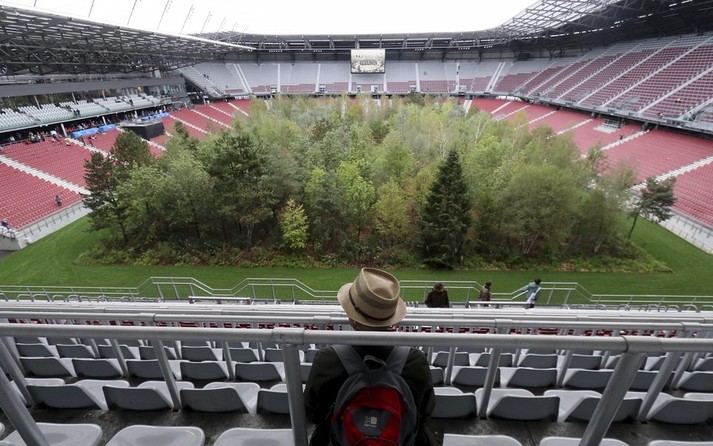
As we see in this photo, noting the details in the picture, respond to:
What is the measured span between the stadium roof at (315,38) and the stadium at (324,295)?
35 cm

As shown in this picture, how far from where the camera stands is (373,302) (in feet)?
5.87

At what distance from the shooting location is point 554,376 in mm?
3768

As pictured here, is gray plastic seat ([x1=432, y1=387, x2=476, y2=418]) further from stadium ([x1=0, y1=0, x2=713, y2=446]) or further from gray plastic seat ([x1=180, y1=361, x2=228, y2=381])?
gray plastic seat ([x1=180, y1=361, x2=228, y2=381])

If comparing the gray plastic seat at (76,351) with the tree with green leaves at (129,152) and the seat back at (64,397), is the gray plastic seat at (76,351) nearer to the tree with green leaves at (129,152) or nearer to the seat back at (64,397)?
the seat back at (64,397)

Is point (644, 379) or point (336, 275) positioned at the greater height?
point (644, 379)

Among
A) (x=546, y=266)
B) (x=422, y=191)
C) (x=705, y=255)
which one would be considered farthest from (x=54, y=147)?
(x=705, y=255)

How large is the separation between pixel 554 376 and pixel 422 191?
1509 centimetres

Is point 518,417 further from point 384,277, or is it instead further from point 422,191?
point 422,191

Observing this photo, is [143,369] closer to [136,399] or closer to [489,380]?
[136,399]

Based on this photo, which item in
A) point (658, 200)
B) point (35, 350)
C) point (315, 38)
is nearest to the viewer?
point (35, 350)

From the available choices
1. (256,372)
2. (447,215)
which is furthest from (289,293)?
(256,372)

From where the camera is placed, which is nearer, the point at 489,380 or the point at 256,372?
the point at 489,380

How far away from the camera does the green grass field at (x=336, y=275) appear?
49.1 feet

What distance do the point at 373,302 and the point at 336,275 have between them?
14765mm
